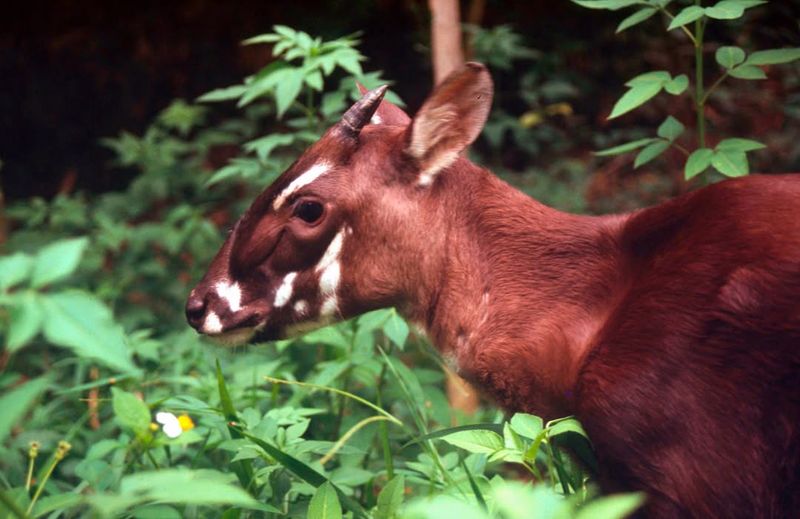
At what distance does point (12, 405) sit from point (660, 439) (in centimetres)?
148

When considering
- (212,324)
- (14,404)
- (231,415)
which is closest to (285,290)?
(212,324)

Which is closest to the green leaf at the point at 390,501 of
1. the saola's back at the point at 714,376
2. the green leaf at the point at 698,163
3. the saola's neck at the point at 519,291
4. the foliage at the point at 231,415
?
the foliage at the point at 231,415

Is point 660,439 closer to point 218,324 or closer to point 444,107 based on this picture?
point 444,107

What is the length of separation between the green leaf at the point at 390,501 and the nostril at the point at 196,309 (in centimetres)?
87

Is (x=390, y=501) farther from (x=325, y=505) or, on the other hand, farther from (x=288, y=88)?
(x=288, y=88)

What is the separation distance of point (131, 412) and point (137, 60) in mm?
6011

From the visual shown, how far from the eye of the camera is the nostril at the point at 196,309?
3.03 m

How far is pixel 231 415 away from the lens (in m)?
2.86

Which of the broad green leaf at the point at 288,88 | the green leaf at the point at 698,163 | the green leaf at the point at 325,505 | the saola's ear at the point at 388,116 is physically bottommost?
the green leaf at the point at 325,505

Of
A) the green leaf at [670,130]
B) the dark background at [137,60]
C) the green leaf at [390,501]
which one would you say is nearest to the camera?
the green leaf at [390,501]

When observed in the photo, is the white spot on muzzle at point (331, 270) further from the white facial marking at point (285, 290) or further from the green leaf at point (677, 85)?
the green leaf at point (677, 85)

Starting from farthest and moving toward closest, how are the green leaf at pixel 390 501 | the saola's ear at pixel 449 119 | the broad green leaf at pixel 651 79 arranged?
the broad green leaf at pixel 651 79 < the saola's ear at pixel 449 119 < the green leaf at pixel 390 501

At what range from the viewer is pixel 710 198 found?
2.58m

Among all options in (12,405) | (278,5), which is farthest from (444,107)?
(278,5)
